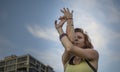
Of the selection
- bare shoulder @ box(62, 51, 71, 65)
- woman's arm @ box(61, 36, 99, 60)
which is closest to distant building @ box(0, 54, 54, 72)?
bare shoulder @ box(62, 51, 71, 65)

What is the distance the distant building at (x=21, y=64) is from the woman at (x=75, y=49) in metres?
119

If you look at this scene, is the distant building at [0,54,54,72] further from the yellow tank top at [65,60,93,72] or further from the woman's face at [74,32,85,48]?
the yellow tank top at [65,60,93,72]

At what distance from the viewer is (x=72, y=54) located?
17.5 ft

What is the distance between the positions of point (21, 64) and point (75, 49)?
123620 millimetres

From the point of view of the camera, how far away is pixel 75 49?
5.13 meters

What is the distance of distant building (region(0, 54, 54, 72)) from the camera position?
125m

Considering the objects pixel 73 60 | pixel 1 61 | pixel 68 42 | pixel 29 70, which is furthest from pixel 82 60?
pixel 1 61

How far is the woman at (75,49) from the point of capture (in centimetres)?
515

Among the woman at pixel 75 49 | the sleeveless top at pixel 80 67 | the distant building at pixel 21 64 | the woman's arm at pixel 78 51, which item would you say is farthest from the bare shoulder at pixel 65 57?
the distant building at pixel 21 64

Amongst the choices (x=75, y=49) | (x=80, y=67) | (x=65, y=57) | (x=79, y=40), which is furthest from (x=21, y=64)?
(x=75, y=49)

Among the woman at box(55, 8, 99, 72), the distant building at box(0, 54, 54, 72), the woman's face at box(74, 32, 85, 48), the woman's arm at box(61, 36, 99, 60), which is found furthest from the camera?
the distant building at box(0, 54, 54, 72)

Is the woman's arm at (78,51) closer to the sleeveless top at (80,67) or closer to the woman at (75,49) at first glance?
the woman at (75,49)

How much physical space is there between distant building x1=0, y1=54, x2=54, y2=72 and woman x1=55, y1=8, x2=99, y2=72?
118654 mm

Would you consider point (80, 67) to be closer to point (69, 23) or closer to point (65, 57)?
point (65, 57)
